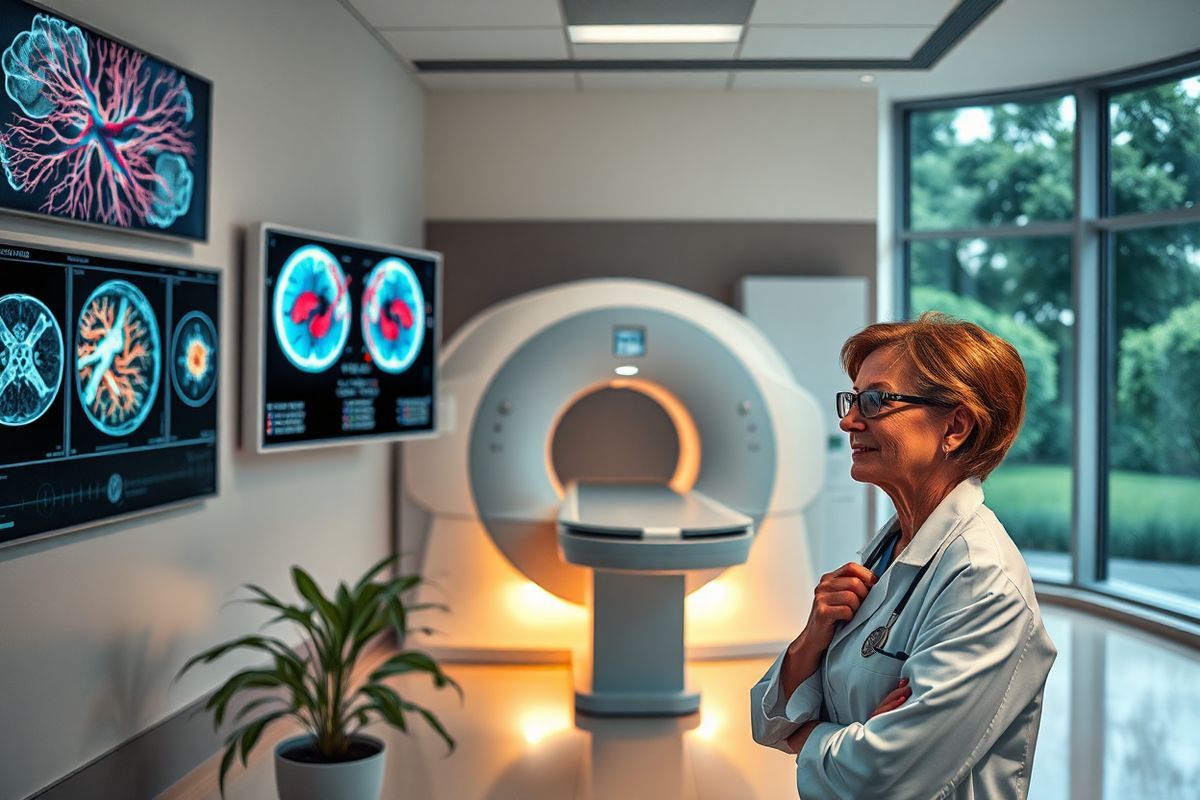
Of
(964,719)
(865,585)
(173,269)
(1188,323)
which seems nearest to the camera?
(964,719)

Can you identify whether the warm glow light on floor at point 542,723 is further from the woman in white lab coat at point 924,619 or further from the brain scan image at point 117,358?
the woman in white lab coat at point 924,619

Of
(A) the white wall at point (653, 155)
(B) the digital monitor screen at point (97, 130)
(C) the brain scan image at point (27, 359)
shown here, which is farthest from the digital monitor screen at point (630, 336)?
(C) the brain scan image at point (27, 359)

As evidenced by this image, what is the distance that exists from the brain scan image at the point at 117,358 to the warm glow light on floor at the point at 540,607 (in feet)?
6.54

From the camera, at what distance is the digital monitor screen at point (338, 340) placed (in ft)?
10.4

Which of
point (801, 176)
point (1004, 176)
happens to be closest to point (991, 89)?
point (1004, 176)

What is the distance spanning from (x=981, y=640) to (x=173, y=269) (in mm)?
2167

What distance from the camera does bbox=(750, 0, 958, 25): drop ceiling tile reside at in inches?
151

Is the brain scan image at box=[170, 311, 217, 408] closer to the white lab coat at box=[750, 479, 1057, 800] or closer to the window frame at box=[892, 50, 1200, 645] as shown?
the white lab coat at box=[750, 479, 1057, 800]

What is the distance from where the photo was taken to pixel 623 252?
202 inches

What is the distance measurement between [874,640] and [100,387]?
181 cm

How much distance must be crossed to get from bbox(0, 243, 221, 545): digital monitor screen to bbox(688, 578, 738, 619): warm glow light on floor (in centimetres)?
206

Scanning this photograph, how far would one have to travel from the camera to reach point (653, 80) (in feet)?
16.1

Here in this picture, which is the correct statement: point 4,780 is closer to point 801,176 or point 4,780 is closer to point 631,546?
point 631,546

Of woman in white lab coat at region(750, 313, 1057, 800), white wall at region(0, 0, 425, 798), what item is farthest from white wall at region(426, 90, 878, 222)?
woman in white lab coat at region(750, 313, 1057, 800)
